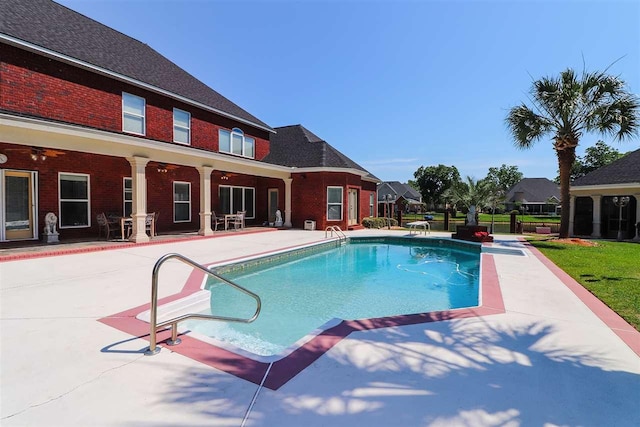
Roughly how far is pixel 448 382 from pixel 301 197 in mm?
17282

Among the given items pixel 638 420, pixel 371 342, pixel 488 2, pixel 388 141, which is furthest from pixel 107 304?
pixel 388 141

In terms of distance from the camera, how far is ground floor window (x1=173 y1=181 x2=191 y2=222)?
52.2ft

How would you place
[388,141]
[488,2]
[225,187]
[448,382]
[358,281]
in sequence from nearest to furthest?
1. [448,382]
2. [358,281]
3. [488,2]
4. [225,187]
5. [388,141]

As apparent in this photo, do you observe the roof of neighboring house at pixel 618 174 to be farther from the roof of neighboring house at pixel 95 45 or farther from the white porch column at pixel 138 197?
the white porch column at pixel 138 197

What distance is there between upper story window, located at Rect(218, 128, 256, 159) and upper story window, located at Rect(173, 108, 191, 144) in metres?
2.10

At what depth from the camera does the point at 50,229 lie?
35.7 ft

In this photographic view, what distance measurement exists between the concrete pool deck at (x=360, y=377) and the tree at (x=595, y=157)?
196 ft

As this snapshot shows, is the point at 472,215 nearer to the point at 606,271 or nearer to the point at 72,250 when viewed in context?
the point at 606,271

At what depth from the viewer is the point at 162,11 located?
40.9 ft

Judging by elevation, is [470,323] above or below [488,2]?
below

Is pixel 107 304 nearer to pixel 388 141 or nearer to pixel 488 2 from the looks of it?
pixel 488 2

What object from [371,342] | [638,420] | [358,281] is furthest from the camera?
[358,281]

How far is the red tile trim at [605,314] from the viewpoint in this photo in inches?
157

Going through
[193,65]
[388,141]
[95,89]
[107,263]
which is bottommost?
[107,263]
